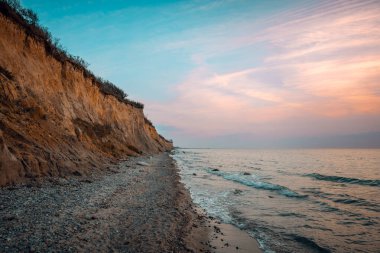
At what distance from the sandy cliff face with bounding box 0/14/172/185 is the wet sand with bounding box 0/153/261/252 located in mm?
1113

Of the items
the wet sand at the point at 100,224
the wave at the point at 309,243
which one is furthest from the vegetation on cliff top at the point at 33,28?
the wave at the point at 309,243

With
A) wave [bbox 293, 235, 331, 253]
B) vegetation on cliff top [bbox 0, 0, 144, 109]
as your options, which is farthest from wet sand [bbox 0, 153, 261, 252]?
vegetation on cliff top [bbox 0, 0, 144, 109]

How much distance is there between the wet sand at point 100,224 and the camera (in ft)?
17.2

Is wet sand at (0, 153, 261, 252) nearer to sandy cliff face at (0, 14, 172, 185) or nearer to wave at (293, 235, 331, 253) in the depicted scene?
sandy cliff face at (0, 14, 172, 185)

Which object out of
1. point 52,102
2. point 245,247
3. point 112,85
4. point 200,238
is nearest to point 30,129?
point 52,102

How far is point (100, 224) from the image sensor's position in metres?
6.50

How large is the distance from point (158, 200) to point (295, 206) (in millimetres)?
6343

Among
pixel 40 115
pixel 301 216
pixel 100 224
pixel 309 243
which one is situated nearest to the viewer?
pixel 100 224

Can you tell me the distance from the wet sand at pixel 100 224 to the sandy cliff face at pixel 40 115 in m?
1.11

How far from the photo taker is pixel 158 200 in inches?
404

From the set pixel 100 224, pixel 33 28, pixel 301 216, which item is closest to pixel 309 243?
pixel 301 216

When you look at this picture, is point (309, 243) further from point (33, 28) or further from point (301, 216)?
point (33, 28)

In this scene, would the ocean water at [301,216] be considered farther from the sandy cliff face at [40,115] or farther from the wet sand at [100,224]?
the sandy cliff face at [40,115]

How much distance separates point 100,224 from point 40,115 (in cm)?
977
